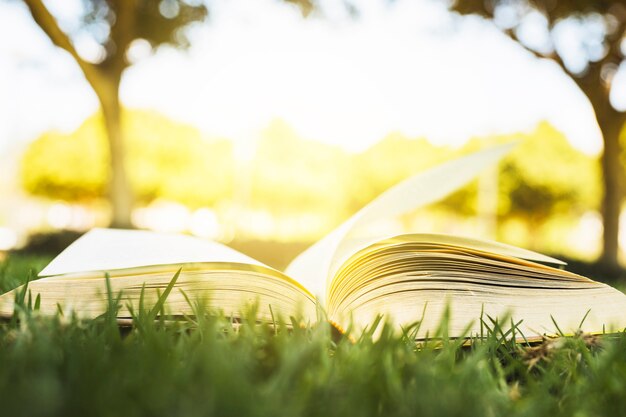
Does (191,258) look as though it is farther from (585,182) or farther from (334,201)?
(334,201)

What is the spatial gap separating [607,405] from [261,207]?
117ft

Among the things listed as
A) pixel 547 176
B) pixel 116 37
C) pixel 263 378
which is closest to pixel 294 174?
pixel 547 176

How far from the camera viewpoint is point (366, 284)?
37.8 inches

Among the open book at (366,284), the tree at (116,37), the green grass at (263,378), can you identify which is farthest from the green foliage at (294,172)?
the green grass at (263,378)

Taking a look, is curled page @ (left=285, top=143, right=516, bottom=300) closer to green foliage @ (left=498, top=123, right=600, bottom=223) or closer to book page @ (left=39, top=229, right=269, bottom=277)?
book page @ (left=39, top=229, right=269, bottom=277)

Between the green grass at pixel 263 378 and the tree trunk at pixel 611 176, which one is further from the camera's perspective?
the tree trunk at pixel 611 176

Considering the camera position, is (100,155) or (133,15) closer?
(133,15)

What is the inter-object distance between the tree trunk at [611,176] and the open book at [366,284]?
24.2 ft

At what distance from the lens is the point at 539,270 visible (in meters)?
1.00

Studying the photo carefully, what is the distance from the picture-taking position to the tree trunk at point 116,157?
7.90 metres

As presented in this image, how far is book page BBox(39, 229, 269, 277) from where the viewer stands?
→ 0.85 metres

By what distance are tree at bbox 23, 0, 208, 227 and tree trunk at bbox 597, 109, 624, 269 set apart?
6132mm

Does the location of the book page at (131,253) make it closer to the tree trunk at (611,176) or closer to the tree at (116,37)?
the tree at (116,37)

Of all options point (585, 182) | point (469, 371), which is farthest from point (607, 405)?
point (585, 182)
